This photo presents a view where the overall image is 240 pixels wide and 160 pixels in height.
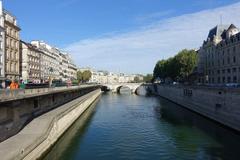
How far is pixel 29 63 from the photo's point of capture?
317ft

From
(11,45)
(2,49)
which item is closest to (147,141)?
(2,49)

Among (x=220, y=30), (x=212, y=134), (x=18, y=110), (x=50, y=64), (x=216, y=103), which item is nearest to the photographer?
(x=18, y=110)

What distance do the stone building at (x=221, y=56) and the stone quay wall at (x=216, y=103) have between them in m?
22.6

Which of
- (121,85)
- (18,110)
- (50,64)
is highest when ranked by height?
(50,64)

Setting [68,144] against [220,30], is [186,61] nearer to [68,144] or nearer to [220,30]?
[220,30]

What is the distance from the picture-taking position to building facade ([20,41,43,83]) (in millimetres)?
92188

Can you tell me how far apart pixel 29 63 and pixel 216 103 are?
62813 millimetres

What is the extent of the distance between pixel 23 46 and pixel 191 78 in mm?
62654

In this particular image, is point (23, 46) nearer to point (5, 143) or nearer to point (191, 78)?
point (191, 78)

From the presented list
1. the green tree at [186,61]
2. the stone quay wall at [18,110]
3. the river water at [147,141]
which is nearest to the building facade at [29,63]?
the green tree at [186,61]

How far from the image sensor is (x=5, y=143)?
84.3 feet

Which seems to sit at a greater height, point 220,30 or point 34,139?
point 220,30

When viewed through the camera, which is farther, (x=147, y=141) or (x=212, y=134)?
(x=212, y=134)

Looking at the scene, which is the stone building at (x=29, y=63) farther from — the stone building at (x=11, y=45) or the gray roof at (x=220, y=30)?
the gray roof at (x=220, y=30)
